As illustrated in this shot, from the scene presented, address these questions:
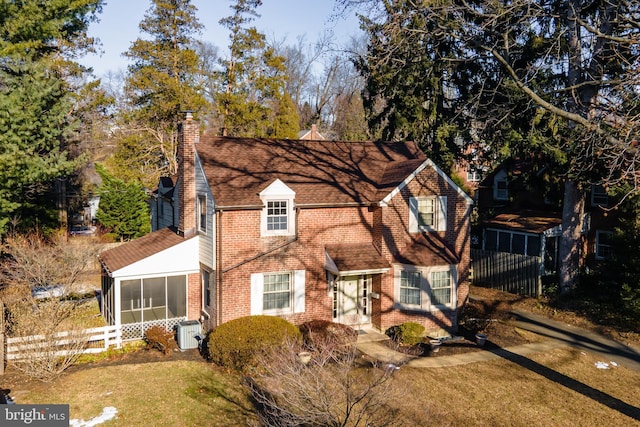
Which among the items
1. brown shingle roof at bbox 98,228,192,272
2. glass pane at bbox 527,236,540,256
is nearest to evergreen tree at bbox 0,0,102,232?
brown shingle roof at bbox 98,228,192,272

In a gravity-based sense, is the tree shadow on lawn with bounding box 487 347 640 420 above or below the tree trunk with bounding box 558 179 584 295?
below

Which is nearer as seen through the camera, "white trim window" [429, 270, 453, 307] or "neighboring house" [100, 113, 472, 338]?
"neighboring house" [100, 113, 472, 338]

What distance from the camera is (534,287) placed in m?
25.4

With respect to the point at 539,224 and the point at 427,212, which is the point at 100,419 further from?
the point at 539,224

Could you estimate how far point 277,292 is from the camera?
62.1 ft

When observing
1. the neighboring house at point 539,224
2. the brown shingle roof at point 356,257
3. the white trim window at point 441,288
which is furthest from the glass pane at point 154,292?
the neighboring house at point 539,224

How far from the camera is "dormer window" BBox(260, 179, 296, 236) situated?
Answer: 61.0 feet

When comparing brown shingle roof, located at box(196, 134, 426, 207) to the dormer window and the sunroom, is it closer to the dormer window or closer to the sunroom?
the dormer window

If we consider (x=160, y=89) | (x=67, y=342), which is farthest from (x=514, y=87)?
(x=160, y=89)

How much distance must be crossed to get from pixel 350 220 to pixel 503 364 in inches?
311

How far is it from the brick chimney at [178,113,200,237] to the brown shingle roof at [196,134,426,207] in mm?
485

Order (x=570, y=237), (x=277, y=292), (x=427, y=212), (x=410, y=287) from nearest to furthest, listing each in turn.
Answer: (x=277, y=292) < (x=410, y=287) < (x=427, y=212) < (x=570, y=237)

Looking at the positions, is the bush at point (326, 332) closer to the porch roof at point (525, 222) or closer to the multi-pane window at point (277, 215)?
the multi-pane window at point (277, 215)

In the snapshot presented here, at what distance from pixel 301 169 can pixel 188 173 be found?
15.7 feet
